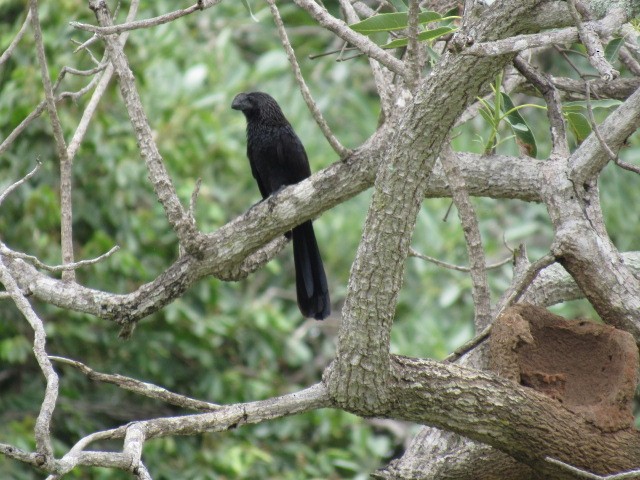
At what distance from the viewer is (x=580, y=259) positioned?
2789mm

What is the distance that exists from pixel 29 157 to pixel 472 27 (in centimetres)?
356

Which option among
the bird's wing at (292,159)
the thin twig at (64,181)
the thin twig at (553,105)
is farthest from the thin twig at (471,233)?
the bird's wing at (292,159)

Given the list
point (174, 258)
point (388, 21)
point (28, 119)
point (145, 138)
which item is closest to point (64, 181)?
point (28, 119)

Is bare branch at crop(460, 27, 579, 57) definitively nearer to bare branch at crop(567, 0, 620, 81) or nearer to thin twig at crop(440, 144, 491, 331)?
bare branch at crop(567, 0, 620, 81)

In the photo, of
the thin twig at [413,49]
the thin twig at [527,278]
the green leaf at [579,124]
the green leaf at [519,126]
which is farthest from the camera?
the green leaf at [579,124]

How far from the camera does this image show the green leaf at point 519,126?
310 centimetres

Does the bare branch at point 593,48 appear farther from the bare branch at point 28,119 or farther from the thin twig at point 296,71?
the bare branch at point 28,119

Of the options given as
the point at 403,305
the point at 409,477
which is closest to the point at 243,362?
the point at 403,305

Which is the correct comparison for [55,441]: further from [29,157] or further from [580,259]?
[580,259]

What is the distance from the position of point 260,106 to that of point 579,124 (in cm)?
226

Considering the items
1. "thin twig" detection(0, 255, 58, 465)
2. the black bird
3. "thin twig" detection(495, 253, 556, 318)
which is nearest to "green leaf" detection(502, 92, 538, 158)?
"thin twig" detection(495, 253, 556, 318)

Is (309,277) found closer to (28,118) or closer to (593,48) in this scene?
(28,118)

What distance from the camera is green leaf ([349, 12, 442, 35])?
107 inches

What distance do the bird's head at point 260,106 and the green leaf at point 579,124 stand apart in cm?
216
